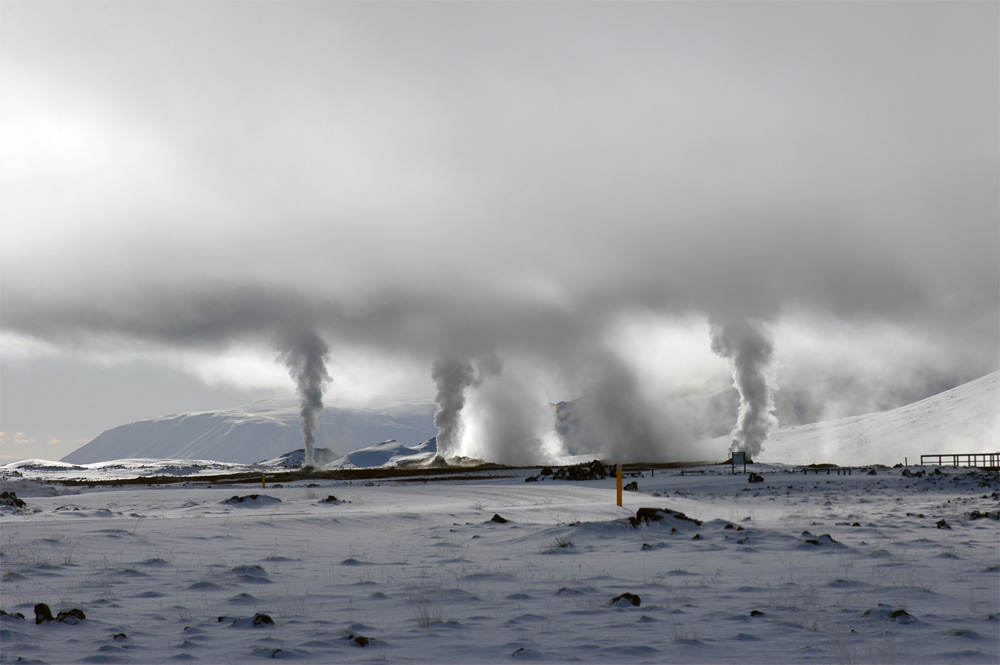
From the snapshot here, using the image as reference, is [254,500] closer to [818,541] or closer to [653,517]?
[653,517]

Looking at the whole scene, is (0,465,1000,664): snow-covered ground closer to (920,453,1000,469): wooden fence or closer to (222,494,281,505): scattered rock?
(222,494,281,505): scattered rock

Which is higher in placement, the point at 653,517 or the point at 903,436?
the point at 653,517

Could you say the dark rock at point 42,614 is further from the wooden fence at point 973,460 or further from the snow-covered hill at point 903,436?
the snow-covered hill at point 903,436

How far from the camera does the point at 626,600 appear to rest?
871 cm

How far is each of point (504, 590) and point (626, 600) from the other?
175 cm

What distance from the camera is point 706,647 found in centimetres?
680

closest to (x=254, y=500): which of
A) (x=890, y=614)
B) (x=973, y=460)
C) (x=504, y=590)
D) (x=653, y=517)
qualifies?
(x=653, y=517)

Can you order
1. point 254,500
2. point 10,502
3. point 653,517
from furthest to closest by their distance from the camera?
point 10,502, point 254,500, point 653,517

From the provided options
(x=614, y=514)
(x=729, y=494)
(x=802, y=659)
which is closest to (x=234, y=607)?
(x=802, y=659)

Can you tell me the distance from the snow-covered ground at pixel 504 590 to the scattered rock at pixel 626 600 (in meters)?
0.04

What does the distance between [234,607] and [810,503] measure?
2203 centimetres

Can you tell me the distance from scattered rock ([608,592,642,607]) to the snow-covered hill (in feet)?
328

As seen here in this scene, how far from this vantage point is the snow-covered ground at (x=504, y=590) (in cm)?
689

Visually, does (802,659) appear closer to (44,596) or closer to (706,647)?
(706,647)
